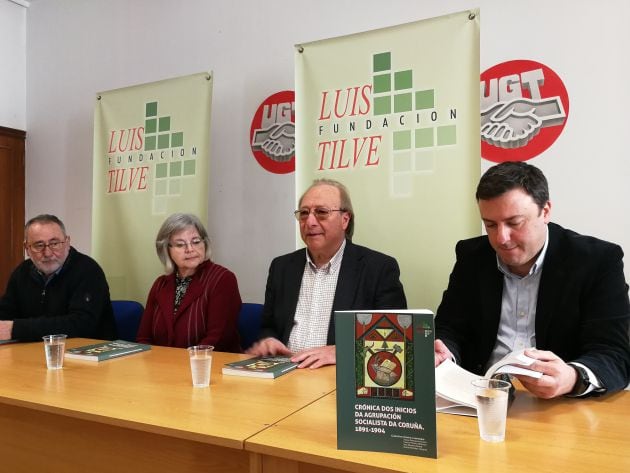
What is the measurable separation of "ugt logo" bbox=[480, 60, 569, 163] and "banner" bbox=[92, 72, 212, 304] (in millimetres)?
1693

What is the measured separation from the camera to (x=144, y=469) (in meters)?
1.27

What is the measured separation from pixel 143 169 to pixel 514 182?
2672mm

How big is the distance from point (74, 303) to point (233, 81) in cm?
184

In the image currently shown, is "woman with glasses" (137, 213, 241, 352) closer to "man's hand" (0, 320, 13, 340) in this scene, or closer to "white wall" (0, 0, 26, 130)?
"man's hand" (0, 320, 13, 340)

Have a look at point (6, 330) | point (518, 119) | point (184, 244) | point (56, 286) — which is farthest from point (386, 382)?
point (56, 286)

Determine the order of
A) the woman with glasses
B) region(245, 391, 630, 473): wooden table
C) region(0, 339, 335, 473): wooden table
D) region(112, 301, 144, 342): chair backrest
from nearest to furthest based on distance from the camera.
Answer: region(245, 391, 630, 473): wooden table
region(0, 339, 335, 473): wooden table
the woman with glasses
region(112, 301, 144, 342): chair backrest

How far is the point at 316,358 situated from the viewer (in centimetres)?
176

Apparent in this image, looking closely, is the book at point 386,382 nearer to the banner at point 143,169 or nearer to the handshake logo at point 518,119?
the handshake logo at point 518,119

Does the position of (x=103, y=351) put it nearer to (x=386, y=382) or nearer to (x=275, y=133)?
(x=386, y=382)

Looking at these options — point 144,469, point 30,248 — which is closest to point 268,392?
point 144,469

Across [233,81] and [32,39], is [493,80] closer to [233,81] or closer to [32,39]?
[233,81]

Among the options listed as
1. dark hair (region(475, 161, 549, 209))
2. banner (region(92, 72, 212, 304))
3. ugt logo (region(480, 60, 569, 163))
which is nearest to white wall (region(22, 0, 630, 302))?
ugt logo (region(480, 60, 569, 163))

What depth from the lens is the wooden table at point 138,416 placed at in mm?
1181

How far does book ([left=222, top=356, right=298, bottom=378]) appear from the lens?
1613mm
